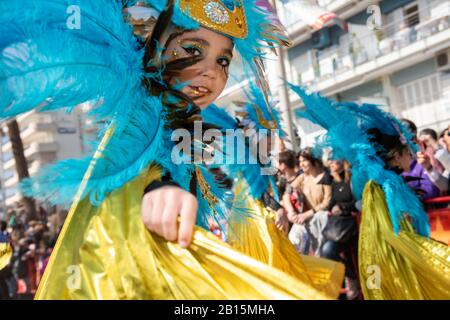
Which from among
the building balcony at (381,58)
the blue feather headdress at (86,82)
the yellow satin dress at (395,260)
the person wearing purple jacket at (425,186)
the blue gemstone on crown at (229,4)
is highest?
the building balcony at (381,58)

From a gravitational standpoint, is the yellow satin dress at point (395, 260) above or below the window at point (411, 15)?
below

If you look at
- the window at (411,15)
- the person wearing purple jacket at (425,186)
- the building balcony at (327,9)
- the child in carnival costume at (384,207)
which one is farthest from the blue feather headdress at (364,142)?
the window at (411,15)

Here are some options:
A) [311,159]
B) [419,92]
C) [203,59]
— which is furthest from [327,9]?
[203,59]

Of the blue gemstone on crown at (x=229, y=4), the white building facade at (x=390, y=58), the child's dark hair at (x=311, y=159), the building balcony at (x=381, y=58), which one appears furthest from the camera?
the white building facade at (x=390, y=58)

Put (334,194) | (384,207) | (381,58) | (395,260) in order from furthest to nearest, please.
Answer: (381,58) → (334,194) → (384,207) → (395,260)

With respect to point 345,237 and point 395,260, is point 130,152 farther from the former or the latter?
point 345,237

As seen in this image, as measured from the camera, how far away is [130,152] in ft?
4.58

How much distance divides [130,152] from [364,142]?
5.99 ft

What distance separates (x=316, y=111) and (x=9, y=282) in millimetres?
5349

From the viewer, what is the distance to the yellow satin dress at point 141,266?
1214 millimetres

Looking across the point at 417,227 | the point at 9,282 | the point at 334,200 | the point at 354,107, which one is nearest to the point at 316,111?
the point at 354,107

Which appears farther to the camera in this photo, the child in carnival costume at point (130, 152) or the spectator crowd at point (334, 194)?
the spectator crowd at point (334, 194)

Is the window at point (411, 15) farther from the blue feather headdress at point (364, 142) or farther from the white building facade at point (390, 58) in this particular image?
the blue feather headdress at point (364, 142)
